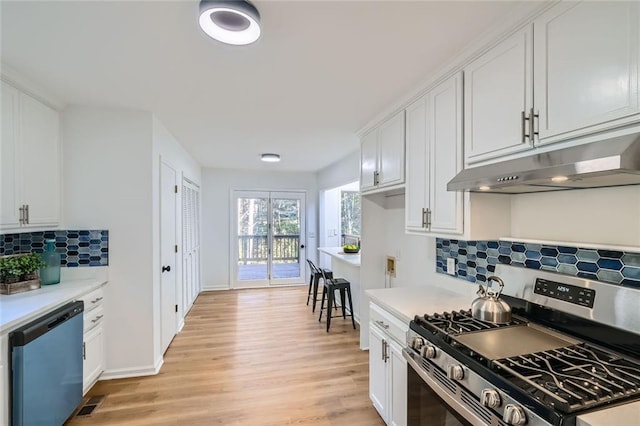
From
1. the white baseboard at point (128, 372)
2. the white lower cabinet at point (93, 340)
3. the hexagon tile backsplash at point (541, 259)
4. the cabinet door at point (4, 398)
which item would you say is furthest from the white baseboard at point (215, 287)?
the hexagon tile backsplash at point (541, 259)

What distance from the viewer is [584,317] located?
134 centimetres

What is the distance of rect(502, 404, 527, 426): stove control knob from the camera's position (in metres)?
0.98

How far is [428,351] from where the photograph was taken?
1.47 m

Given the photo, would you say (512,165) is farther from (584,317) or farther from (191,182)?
(191,182)

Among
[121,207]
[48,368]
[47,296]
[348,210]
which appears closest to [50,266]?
[47,296]

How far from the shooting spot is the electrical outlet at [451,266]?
2318 mm

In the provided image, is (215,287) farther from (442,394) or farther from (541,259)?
(541,259)

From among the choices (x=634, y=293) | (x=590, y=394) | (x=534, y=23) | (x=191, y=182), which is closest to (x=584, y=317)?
(x=634, y=293)

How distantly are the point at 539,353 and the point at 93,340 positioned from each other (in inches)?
126

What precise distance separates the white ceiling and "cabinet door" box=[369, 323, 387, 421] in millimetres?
1867

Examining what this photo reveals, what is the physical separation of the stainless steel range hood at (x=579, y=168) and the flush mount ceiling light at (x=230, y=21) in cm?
132

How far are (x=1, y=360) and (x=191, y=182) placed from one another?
349 centimetres

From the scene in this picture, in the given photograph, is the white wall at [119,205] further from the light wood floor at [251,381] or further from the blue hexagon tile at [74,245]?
the light wood floor at [251,381]

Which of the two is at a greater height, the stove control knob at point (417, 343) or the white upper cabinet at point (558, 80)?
the white upper cabinet at point (558, 80)
